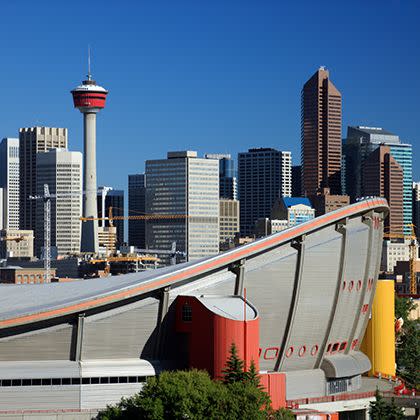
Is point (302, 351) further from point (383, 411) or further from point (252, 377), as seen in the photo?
point (252, 377)

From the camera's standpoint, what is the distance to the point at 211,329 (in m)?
Answer: 74.9

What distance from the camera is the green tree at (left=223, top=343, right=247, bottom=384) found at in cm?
7300

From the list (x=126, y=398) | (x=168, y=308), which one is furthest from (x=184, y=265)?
(x=126, y=398)

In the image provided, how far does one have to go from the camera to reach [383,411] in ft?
271

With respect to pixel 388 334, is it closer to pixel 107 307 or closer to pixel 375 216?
pixel 375 216

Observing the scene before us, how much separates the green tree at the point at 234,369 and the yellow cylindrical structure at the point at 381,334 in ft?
91.0

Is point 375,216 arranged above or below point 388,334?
above

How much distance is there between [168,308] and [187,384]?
713 cm

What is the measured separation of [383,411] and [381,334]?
18043mm

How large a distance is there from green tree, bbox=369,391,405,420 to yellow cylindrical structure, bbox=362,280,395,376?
1634 cm

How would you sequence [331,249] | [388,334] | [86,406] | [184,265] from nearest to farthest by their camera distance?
[86,406] < [184,265] < [331,249] < [388,334]

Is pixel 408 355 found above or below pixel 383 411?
above

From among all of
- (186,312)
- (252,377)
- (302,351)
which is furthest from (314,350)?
(252,377)

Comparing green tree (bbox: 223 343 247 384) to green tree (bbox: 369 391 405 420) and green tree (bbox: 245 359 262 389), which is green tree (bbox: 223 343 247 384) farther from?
green tree (bbox: 369 391 405 420)
